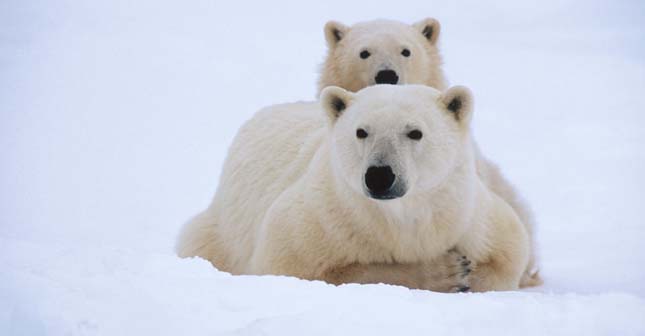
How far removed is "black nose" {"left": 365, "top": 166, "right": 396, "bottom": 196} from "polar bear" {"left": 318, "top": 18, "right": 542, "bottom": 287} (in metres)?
2.05

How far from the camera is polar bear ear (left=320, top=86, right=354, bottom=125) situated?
4.50 meters

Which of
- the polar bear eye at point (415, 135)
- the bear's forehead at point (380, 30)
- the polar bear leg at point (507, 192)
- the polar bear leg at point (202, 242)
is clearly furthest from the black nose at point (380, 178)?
the bear's forehead at point (380, 30)

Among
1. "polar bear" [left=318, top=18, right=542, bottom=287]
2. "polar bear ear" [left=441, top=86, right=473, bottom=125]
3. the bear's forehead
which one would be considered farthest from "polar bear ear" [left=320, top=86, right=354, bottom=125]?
the bear's forehead

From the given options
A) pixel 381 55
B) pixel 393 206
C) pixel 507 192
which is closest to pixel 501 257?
pixel 393 206

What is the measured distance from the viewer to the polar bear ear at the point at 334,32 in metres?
6.78

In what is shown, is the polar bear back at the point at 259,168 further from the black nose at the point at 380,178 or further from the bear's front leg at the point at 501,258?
the black nose at the point at 380,178

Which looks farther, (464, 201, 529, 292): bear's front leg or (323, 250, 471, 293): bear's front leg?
(464, 201, 529, 292): bear's front leg

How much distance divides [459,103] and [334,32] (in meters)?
2.57

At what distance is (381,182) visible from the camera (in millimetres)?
3918

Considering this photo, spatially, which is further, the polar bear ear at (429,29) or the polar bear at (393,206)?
the polar bear ear at (429,29)

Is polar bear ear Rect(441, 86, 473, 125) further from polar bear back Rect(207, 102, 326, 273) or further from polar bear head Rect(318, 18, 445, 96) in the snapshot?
polar bear head Rect(318, 18, 445, 96)

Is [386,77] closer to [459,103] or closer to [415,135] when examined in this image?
[459,103]

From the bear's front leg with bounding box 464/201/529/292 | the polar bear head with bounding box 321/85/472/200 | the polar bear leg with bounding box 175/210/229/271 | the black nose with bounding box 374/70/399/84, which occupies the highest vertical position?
the black nose with bounding box 374/70/399/84

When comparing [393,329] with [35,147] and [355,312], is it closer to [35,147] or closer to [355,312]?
[355,312]
